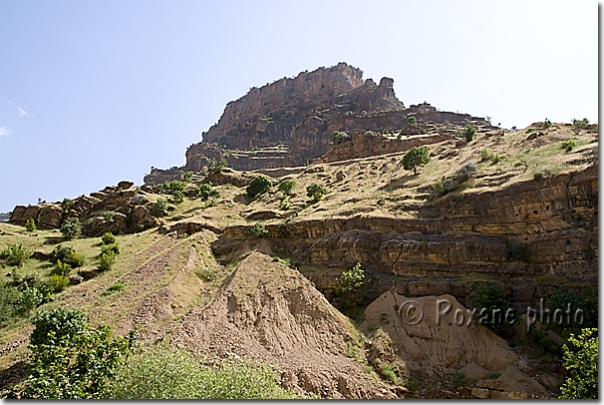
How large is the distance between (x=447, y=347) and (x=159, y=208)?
33.5m

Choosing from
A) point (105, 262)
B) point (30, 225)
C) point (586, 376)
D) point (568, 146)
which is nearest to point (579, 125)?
point (568, 146)

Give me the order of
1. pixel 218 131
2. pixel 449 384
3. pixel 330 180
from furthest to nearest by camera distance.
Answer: pixel 218 131 < pixel 330 180 < pixel 449 384

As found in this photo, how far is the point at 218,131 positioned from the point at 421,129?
80.9m

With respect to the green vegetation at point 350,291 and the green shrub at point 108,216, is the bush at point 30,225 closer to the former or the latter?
the green shrub at point 108,216

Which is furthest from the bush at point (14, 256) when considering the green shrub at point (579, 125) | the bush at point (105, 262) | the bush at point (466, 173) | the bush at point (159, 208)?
the green shrub at point (579, 125)

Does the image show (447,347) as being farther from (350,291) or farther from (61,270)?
(61,270)

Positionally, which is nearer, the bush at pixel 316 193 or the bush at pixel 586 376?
the bush at pixel 586 376

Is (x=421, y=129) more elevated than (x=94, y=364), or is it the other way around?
(x=421, y=129)

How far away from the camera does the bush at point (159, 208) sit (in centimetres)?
4347

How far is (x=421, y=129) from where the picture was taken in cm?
7012

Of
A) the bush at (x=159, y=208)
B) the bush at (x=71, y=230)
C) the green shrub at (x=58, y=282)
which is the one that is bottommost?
the green shrub at (x=58, y=282)

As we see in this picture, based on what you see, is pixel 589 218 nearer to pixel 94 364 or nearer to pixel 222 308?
pixel 222 308

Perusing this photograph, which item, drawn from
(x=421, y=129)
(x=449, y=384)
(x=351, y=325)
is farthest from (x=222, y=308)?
(x=421, y=129)

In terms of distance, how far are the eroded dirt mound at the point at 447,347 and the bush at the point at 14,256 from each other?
27242 mm
